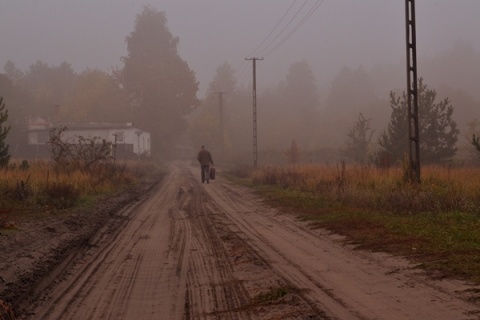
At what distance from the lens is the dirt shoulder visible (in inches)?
287

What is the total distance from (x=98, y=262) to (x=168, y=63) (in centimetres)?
6901

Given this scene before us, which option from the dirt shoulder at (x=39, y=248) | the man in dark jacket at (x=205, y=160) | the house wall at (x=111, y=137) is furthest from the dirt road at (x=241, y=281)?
the house wall at (x=111, y=137)

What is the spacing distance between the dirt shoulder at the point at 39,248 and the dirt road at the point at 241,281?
0.28 meters

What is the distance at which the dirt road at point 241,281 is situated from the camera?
6.22 metres

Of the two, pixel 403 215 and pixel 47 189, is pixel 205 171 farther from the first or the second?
pixel 403 215

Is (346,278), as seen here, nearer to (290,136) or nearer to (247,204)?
(247,204)

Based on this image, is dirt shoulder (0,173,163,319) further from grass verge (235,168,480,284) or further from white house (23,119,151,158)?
white house (23,119,151,158)

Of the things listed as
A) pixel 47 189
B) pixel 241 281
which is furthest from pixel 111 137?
pixel 241 281

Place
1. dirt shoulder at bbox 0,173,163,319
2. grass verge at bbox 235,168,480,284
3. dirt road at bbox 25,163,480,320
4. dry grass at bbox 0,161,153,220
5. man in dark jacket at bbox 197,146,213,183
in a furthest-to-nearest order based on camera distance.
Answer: man in dark jacket at bbox 197,146,213,183, dry grass at bbox 0,161,153,220, grass verge at bbox 235,168,480,284, dirt shoulder at bbox 0,173,163,319, dirt road at bbox 25,163,480,320

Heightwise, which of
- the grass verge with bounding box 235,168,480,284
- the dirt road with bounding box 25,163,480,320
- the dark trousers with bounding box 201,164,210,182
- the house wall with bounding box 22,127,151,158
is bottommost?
the dirt road with bounding box 25,163,480,320

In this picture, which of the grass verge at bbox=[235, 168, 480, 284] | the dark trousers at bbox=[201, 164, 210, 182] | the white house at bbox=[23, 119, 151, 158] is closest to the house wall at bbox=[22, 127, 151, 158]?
the white house at bbox=[23, 119, 151, 158]

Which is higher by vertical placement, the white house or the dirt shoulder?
the white house

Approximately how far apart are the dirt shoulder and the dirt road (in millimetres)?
283

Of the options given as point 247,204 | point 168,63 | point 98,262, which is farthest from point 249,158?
point 98,262
